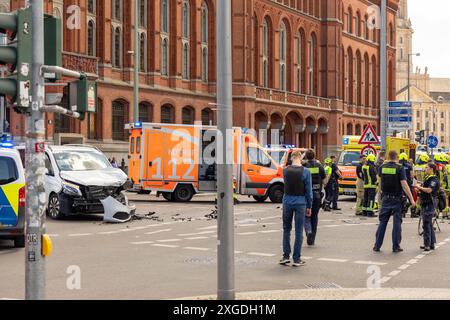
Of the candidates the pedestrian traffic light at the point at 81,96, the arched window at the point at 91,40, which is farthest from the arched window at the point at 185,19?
the pedestrian traffic light at the point at 81,96

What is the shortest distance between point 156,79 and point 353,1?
3564cm

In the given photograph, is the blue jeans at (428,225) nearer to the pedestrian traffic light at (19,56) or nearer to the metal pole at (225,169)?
the metal pole at (225,169)

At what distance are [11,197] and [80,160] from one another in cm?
751

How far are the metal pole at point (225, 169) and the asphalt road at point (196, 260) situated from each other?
130 centimetres

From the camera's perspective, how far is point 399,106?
94.0 ft

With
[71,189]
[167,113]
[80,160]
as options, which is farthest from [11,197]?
[167,113]

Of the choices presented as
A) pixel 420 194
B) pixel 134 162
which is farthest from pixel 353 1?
pixel 420 194

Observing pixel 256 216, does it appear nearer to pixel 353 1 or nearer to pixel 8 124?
pixel 8 124

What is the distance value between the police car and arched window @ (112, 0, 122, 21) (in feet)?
106

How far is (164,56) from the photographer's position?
4997cm

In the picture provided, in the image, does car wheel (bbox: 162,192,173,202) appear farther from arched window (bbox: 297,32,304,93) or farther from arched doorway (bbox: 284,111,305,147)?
arched window (bbox: 297,32,304,93)

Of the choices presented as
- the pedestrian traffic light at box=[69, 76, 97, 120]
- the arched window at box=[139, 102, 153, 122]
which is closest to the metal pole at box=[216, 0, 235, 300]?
the pedestrian traffic light at box=[69, 76, 97, 120]

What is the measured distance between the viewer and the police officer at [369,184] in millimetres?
22359

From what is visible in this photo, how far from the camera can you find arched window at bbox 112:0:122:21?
45688mm
